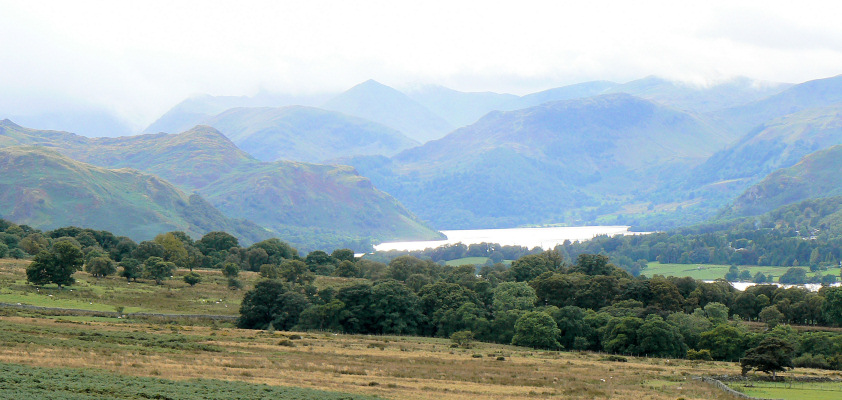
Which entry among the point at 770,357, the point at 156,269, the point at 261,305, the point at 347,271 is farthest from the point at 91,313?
the point at 347,271

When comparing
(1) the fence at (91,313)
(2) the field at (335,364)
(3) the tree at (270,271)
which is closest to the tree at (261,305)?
(1) the fence at (91,313)

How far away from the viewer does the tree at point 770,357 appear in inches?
2638

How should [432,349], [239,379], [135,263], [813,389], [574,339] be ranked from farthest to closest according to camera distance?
[135,263], [574,339], [432,349], [813,389], [239,379]

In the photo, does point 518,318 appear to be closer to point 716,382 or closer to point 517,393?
point 716,382

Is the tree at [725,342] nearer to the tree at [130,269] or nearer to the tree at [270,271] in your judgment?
the tree at [270,271]

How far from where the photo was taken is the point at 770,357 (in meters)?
67.1

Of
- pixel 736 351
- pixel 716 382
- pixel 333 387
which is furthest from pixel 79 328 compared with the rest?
pixel 736 351

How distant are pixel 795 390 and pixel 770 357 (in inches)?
252

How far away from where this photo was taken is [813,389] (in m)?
61.3

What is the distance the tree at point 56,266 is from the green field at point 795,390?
94.6m

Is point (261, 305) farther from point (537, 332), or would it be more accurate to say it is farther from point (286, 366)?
point (286, 366)

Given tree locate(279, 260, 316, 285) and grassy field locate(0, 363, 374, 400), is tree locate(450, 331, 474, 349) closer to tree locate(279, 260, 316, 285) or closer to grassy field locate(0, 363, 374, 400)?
tree locate(279, 260, 316, 285)

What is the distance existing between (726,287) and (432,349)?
96294mm

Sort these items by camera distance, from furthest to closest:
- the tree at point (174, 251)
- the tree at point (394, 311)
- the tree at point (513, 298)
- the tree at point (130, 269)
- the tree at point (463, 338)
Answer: the tree at point (174, 251) < the tree at point (130, 269) < the tree at point (513, 298) < the tree at point (394, 311) < the tree at point (463, 338)
